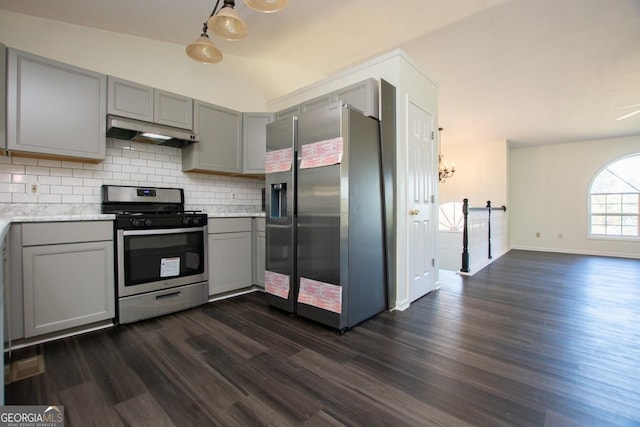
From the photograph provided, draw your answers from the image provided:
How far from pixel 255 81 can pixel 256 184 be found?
146 centimetres

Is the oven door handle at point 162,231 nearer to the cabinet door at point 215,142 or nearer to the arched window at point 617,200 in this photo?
the cabinet door at point 215,142

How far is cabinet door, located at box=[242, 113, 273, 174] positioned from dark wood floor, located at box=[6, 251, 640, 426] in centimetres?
176

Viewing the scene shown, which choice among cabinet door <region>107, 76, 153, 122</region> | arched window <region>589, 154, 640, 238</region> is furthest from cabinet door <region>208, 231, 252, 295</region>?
Result: arched window <region>589, 154, 640, 238</region>

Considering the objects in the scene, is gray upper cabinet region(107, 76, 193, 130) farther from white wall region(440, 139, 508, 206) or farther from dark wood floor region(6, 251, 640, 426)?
white wall region(440, 139, 508, 206)

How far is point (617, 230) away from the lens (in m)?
6.25

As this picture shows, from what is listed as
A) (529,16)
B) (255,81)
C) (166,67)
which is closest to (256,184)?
(255,81)

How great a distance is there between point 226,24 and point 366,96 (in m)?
1.28

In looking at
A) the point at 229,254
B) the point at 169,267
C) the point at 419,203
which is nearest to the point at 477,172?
the point at 419,203

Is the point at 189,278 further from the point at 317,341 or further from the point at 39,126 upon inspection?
the point at 39,126

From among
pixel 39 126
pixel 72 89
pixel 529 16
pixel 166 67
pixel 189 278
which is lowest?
pixel 189 278

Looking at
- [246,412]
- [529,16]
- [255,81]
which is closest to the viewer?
[246,412]

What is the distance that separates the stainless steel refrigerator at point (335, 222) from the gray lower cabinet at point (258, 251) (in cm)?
55

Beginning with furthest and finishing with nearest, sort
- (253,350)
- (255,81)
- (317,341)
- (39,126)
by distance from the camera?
1. (255,81)
2. (39,126)
3. (317,341)
4. (253,350)

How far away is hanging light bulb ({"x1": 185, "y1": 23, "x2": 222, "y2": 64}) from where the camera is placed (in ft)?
7.58
